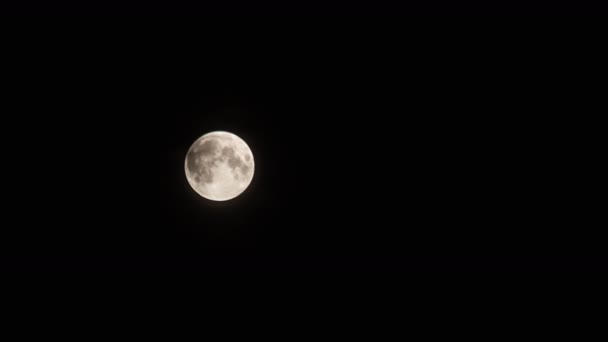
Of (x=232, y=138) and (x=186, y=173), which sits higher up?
(x=232, y=138)

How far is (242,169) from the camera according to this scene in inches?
119

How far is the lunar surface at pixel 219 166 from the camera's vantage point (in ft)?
9.59

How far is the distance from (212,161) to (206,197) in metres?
0.53

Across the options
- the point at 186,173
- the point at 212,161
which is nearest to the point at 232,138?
the point at 212,161

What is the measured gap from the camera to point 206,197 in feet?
10.1

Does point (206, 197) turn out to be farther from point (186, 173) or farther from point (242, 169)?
point (242, 169)

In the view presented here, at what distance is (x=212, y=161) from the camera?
9.55ft

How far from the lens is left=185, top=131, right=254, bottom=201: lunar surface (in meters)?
2.92

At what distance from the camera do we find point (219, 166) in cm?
290

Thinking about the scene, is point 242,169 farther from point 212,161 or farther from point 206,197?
point 206,197

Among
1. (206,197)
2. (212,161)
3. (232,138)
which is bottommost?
(206,197)

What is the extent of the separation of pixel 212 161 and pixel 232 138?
41cm

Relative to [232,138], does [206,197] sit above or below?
below

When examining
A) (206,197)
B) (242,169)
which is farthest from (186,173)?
(242,169)
